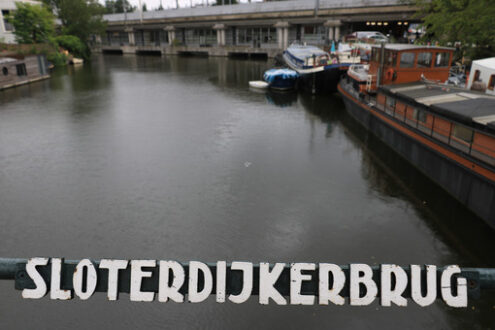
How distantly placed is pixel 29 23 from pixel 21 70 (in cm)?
2405

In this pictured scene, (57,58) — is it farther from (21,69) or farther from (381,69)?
(381,69)

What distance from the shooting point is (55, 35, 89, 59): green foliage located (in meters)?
76.1

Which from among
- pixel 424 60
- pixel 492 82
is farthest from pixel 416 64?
pixel 492 82

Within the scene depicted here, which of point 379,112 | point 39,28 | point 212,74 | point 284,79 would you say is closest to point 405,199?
point 379,112

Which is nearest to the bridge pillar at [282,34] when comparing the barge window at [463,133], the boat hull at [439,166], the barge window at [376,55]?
the barge window at [376,55]

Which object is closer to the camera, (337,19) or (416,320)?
(416,320)

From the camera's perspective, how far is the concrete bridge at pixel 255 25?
69.1 metres

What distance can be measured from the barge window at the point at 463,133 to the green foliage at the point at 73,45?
77533mm

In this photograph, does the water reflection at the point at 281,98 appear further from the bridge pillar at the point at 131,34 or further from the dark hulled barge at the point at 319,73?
the bridge pillar at the point at 131,34

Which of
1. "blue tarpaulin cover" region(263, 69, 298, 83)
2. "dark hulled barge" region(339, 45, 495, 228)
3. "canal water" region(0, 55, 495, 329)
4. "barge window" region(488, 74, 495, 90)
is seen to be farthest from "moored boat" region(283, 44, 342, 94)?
"barge window" region(488, 74, 495, 90)

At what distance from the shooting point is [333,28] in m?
73.3

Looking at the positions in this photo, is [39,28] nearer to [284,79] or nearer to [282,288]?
[284,79]

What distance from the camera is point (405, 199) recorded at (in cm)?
1584

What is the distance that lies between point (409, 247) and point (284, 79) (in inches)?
1234
